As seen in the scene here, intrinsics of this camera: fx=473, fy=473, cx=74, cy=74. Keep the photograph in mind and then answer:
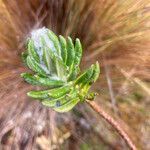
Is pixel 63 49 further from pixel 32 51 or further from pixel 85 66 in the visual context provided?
pixel 85 66

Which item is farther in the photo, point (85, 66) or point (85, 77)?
point (85, 66)

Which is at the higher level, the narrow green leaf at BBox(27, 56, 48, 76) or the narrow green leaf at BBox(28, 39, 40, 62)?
the narrow green leaf at BBox(28, 39, 40, 62)

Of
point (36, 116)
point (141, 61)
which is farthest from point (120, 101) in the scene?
point (36, 116)

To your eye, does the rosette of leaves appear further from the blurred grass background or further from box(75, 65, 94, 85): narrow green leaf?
the blurred grass background

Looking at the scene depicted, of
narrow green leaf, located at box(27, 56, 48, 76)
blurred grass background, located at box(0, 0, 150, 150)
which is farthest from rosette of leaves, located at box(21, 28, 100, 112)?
blurred grass background, located at box(0, 0, 150, 150)

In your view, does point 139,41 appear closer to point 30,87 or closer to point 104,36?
point 104,36

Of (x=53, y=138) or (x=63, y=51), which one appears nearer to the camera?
(x=63, y=51)

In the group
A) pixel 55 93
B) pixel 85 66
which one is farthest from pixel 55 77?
pixel 85 66

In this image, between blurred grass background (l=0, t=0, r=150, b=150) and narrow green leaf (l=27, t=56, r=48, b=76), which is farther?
blurred grass background (l=0, t=0, r=150, b=150)

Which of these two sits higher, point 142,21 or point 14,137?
point 142,21
